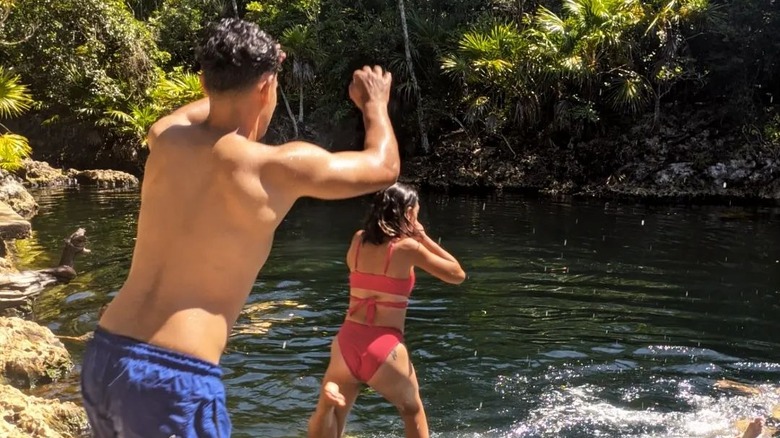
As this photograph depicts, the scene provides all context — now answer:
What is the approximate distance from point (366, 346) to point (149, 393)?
7.38 ft

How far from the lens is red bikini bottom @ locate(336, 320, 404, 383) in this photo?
14.4ft

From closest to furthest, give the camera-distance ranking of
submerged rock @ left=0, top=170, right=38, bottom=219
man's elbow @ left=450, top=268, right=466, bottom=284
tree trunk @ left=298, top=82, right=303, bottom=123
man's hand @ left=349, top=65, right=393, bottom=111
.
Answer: man's hand @ left=349, top=65, right=393, bottom=111, man's elbow @ left=450, top=268, right=466, bottom=284, submerged rock @ left=0, top=170, right=38, bottom=219, tree trunk @ left=298, top=82, right=303, bottom=123

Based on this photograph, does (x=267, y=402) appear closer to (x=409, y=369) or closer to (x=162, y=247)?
(x=409, y=369)

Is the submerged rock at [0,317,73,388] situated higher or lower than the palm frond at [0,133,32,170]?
lower

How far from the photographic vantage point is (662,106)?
83.0 ft

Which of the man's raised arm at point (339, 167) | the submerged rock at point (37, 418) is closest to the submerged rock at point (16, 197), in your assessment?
the submerged rock at point (37, 418)

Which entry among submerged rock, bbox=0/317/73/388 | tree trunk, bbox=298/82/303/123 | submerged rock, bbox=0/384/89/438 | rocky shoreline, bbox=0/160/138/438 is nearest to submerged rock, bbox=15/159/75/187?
tree trunk, bbox=298/82/303/123

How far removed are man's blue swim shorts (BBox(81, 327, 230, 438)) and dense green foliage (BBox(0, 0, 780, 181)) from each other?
21.6 metres

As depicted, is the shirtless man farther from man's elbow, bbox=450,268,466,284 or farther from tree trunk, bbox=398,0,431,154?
tree trunk, bbox=398,0,431,154

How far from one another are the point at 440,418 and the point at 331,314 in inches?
134

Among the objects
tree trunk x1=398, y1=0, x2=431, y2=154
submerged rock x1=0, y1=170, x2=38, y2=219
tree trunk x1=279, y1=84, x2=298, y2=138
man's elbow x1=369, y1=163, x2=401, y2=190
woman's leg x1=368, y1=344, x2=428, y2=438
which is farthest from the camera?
tree trunk x1=279, y1=84, x2=298, y2=138

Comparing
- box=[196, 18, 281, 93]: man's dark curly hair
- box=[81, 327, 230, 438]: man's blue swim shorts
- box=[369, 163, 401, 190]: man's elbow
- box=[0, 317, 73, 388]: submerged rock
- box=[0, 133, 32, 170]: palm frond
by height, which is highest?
box=[196, 18, 281, 93]: man's dark curly hair

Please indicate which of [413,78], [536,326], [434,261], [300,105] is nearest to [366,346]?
[434,261]

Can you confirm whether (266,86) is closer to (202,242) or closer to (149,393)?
(202,242)
